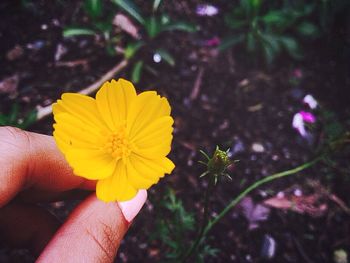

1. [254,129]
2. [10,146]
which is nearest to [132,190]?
[10,146]

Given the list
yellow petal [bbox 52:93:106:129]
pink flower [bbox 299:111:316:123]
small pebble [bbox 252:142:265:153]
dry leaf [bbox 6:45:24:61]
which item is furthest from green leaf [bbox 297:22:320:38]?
dry leaf [bbox 6:45:24:61]

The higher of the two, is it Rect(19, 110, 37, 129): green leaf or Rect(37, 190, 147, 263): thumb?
Rect(37, 190, 147, 263): thumb

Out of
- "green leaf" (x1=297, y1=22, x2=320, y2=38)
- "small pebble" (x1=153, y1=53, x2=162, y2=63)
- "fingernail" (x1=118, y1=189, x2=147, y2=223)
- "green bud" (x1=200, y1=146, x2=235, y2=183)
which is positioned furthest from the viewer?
"small pebble" (x1=153, y1=53, x2=162, y2=63)

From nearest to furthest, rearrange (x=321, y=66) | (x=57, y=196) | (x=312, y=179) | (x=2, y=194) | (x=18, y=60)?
(x=2, y=194) → (x=57, y=196) → (x=312, y=179) → (x=18, y=60) → (x=321, y=66)

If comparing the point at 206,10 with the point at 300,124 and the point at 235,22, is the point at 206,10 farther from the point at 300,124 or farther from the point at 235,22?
the point at 300,124

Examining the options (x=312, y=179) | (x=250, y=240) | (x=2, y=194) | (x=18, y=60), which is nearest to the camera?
(x=2, y=194)

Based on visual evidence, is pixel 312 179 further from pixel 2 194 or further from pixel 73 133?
pixel 2 194

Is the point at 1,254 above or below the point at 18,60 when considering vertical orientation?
below

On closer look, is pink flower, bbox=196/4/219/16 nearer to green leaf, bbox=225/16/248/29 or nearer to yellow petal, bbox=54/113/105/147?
green leaf, bbox=225/16/248/29

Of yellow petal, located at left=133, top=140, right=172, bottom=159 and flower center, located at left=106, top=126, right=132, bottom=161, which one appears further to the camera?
flower center, located at left=106, top=126, right=132, bottom=161
